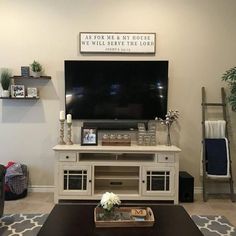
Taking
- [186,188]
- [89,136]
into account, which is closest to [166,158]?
[186,188]

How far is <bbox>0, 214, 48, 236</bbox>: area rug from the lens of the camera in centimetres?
272

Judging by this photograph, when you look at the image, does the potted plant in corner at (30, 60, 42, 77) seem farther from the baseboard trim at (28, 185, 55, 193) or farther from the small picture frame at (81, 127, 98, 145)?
the baseboard trim at (28, 185, 55, 193)

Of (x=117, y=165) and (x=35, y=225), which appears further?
(x=117, y=165)

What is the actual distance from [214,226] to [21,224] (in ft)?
6.60

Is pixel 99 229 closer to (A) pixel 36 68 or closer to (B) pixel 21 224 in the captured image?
(B) pixel 21 224

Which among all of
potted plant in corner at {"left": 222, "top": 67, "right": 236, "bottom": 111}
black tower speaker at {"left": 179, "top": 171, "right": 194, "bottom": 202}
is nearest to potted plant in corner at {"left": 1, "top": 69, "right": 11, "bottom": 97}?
black tower speaker at {"left": 179, "top": 171, "right": 194, "bottom": 202}

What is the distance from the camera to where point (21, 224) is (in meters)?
2.90

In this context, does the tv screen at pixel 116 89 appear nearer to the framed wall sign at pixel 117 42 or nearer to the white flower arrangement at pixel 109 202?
the framed wall sign at pixel 117 42

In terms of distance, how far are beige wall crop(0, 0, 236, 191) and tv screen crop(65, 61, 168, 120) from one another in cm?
18

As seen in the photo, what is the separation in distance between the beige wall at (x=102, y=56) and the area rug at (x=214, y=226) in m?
1.13

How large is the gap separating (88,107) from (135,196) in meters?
1.35

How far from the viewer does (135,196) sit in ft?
11.8

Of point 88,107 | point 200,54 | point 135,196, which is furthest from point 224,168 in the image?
point 88,107

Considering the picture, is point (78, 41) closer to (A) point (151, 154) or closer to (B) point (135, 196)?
(A) point (151, 154)
